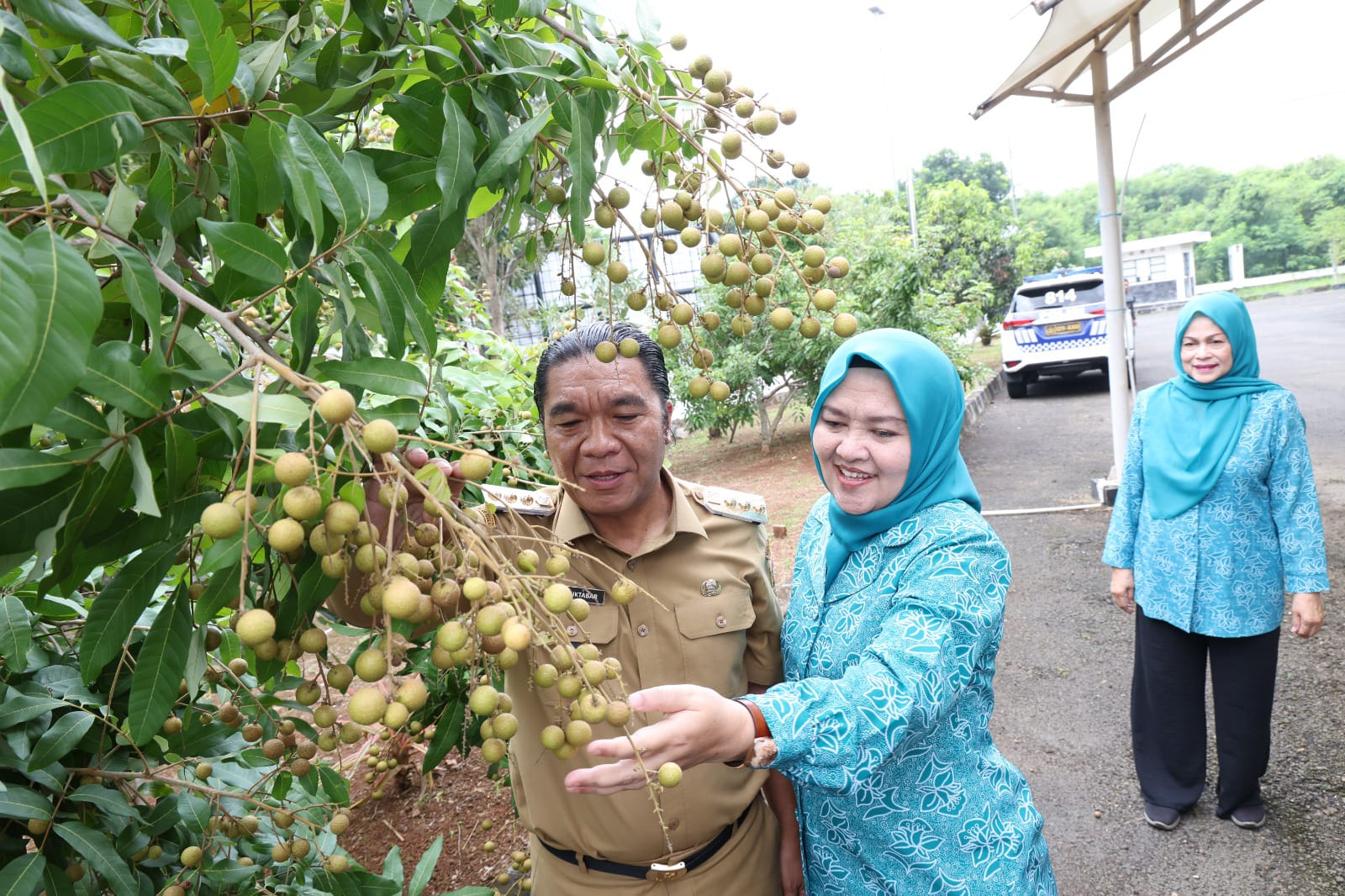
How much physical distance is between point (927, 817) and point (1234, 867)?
2.30 meters

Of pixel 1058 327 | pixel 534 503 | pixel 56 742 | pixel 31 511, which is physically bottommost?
pixel 1058 327

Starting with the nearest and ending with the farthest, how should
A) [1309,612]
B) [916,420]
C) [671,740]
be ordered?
[671,740] < [916,420] < [1309,612]

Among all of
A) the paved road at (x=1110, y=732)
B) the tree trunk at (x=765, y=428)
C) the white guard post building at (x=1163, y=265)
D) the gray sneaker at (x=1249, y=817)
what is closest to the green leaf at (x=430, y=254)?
the paved road at (x=1110, y=732)

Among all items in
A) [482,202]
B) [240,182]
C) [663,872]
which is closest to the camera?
[240,182]

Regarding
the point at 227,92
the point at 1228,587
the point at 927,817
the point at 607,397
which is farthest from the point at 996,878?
the point at 1228,587

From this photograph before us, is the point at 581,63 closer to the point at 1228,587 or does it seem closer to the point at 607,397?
the point at 607,397

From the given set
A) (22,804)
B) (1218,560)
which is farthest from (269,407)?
(1218,560)

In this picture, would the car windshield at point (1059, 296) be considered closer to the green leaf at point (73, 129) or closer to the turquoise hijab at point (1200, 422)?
the turquoise hijab at point (1200, 422)

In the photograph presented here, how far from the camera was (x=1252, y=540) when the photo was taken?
312cm

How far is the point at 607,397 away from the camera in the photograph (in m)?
1.82

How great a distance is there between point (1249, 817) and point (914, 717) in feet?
9.36

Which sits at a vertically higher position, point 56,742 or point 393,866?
point 56,742

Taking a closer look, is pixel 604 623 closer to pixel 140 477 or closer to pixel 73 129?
pixel 140 477

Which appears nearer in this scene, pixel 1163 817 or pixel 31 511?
pixel 31 511
